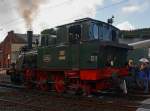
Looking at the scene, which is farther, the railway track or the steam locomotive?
the steam locomotive

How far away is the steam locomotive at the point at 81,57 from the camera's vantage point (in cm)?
1474

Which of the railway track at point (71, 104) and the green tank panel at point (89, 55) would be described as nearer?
the railway track at point (71, 104)

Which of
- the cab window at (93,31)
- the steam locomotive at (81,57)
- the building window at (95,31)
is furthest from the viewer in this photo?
the building window at (95,31)

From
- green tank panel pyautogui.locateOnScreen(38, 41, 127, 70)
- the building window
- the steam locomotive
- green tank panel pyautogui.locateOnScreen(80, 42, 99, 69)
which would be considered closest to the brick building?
the steam locomotive

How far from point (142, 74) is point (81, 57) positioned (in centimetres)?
312

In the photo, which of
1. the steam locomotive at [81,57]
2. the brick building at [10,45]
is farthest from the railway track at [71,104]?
the brick building at [10,45]

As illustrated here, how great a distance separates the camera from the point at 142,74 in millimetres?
16266

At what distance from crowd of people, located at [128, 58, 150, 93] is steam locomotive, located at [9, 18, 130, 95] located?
28.2 inches

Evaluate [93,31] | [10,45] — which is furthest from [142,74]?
[10,45]

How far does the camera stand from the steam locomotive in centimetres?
1474

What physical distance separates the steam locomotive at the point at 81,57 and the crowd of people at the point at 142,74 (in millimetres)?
717

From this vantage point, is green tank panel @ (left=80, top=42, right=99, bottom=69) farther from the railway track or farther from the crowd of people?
the crowd of people

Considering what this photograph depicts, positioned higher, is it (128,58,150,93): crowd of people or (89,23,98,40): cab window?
(89,23,98,40): cab window

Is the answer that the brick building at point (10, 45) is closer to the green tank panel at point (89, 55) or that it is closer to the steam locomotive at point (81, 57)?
the steam locomotive at point (81, 57)
